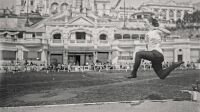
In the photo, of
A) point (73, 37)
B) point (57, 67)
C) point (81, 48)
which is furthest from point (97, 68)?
point (73, 37)

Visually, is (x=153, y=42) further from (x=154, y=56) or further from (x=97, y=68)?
(x=97, y=68)

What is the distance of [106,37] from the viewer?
14.6 m

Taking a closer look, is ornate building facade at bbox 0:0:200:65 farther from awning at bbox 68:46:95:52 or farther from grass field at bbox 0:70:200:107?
grass field at bbox 0:70:200:107

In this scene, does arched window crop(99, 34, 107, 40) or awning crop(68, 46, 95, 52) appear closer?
awning crop(68, 46, 95, 52)

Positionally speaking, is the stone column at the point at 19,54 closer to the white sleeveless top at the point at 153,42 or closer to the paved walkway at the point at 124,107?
the paved walkway at the point at 124,107

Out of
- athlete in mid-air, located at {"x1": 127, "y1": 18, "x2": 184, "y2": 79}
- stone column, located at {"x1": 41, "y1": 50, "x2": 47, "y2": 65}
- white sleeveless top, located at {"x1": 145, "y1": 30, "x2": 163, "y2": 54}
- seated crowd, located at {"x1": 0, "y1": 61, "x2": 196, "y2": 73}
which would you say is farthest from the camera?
stone column, located at {"x1": 41, "y1": 50, "x2": 47, "y2": 65}

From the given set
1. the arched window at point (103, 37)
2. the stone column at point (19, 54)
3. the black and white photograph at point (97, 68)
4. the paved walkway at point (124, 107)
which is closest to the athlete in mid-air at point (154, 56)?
the black and white photograph at point (97, 68)

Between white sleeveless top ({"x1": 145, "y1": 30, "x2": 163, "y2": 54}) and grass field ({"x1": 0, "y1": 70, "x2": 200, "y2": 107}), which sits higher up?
white sleeveless top ({"x1": 145, "y1": 30, "x2": 163, "y2": 54})

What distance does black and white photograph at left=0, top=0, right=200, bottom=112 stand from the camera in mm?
4484

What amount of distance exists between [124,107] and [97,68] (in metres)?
6.93

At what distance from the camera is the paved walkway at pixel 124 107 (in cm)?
418

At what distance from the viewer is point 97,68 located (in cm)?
1139

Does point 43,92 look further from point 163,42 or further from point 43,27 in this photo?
point 43,27

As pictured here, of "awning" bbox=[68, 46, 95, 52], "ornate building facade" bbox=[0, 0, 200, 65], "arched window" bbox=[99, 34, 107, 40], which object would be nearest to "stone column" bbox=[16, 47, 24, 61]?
"ornate building facade" bbox=[0, 0, 200, 65]
